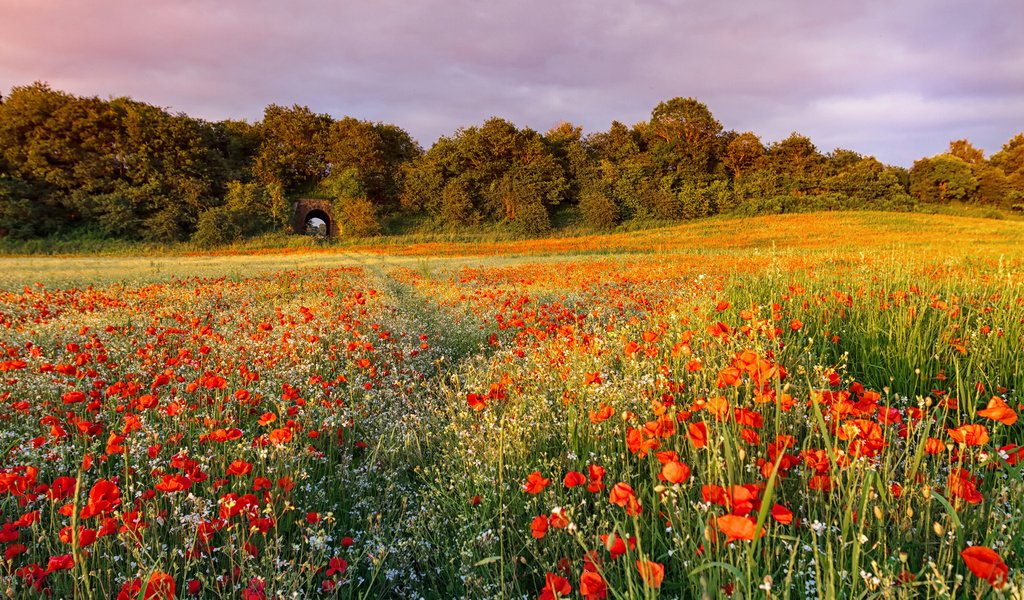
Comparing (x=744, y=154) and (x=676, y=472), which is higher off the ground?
(x=744, y=154)

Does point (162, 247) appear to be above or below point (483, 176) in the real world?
below

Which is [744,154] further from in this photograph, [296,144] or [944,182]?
[296,144]

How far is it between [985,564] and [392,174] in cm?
5482

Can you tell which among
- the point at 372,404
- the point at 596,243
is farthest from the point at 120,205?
the point at 372,404

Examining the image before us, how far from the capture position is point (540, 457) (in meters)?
2.62

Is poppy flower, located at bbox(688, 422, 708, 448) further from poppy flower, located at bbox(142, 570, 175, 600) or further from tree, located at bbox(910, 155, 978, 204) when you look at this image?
tree, located at bbox(910, 155, 978, 204)

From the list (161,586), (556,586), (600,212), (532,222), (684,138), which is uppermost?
(684,138)

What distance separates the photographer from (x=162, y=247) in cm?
3662

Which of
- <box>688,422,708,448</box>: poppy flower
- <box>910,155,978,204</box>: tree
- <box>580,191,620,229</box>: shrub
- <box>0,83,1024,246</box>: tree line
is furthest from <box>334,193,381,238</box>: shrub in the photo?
<box>910,155,978,204</box>: tree

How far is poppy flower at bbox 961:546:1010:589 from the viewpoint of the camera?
0.99 metres

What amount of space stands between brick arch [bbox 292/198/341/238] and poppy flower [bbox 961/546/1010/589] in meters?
51.4

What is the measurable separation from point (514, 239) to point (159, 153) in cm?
3234

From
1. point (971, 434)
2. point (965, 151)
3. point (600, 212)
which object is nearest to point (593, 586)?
point (971, 434)

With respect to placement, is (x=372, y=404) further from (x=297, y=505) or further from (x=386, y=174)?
(x=386, y=174)
